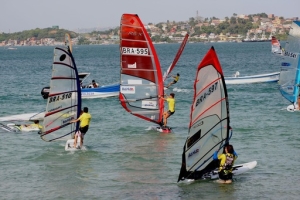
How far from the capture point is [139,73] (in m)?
21.2

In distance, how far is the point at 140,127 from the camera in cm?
2294

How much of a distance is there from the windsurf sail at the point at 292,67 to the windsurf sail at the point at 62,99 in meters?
10.9

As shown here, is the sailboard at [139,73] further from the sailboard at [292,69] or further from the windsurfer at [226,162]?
the windsurfer at [226,162]

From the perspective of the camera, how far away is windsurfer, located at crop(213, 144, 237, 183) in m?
14.2

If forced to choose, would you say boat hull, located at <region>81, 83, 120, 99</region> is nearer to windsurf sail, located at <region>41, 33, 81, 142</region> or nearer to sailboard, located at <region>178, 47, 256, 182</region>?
windsurf sail, located at <region>41, 33, 81, 142</region>

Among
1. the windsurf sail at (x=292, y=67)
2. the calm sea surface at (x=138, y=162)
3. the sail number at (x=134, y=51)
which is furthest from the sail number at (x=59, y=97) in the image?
the windsurf sail at (x=292, y=67)

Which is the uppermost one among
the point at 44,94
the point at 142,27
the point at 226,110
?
the point at 142,27

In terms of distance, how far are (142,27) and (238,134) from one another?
462 centimetres

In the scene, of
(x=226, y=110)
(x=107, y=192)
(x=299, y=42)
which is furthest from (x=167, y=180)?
(x=299, y=42)

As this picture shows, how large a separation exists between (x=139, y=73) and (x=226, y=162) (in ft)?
24.8

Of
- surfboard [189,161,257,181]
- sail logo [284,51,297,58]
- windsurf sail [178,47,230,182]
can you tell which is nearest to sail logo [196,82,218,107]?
windsurf sail [178,47,230,182]

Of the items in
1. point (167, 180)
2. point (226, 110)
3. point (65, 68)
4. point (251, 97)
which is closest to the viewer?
point (226, 110)

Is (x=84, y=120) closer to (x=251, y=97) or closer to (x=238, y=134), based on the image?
(x=238, y=134)

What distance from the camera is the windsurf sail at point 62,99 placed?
1756cm
